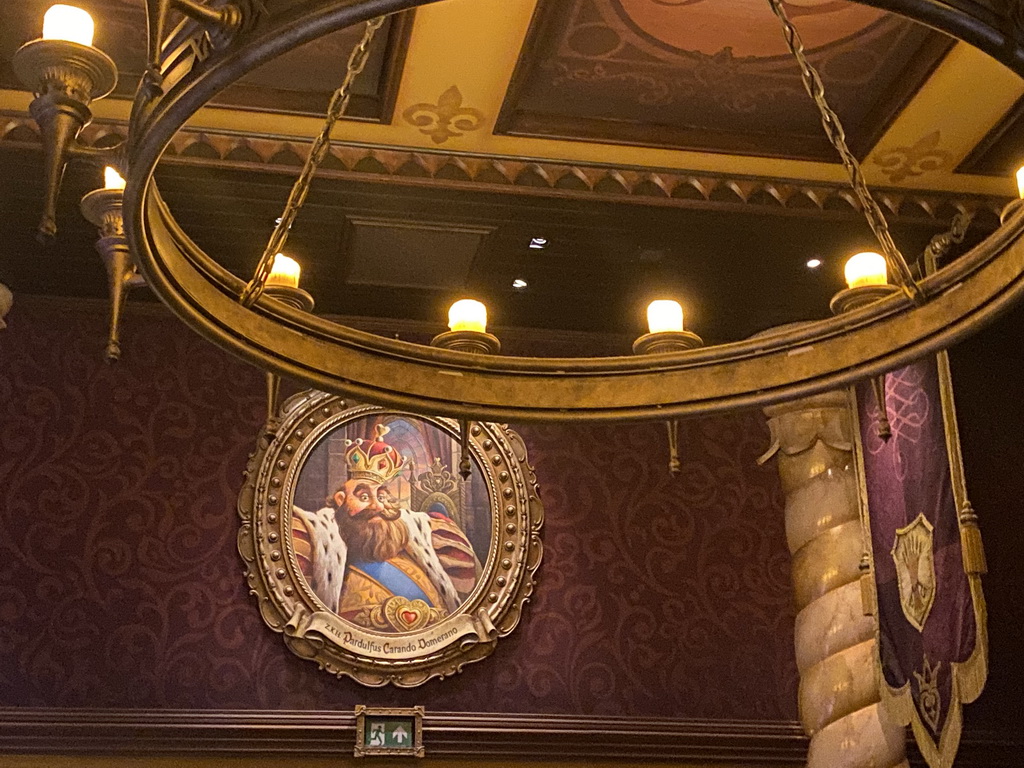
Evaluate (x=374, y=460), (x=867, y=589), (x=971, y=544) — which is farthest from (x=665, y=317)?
(x=374, y=460)

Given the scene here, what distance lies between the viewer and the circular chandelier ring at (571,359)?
7.30 ft

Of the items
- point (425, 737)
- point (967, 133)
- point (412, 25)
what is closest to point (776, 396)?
point (412, 25)

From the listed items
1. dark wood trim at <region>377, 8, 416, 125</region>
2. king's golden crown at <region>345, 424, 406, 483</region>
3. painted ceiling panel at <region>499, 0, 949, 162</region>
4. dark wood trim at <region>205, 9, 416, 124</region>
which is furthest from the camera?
king's golden crown at <region>345, 424, 406, 483</region>

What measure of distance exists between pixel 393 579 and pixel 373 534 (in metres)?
0.22

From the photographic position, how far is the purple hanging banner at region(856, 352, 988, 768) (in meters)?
4.29

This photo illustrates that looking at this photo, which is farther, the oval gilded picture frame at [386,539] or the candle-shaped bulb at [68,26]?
the oval gilded picture frame at [386,539]

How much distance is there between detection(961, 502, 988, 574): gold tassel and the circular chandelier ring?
203 centimetres

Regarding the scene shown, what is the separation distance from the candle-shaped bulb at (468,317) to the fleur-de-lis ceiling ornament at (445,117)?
6.03 ft

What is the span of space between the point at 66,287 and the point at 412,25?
7.60 ft

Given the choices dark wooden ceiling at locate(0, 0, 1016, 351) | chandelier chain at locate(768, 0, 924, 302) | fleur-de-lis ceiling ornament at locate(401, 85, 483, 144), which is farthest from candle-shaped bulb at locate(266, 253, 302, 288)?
fleur-de-lis ceiling ornament at locate(401, 85, 483, 144)

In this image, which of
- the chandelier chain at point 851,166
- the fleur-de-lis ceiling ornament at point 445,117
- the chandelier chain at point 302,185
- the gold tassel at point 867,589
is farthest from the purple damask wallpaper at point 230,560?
the chandelier chain at point 851,166

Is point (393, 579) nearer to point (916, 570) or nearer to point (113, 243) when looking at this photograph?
point (916, 570)

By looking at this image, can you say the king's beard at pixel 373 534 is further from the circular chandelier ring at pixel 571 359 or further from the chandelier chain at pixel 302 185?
the chandelier chain at pixel 302 185

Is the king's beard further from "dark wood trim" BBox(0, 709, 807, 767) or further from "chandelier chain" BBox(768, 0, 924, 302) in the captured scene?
"chandelier chain" BBox(768, 0, 924, 302)
